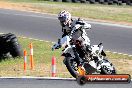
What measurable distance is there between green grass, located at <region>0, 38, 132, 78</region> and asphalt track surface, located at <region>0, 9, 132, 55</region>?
1.85m

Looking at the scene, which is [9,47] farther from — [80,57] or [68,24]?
[68,24]

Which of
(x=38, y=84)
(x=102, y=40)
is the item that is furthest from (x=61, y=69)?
(x=102, y=40)

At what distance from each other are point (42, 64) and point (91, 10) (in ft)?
59.6

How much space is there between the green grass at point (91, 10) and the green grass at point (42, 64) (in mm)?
11156

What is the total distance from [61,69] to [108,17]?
1669 centimetres

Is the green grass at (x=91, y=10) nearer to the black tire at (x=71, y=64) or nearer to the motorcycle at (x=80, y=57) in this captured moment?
the motorcycle at (x=80, y=57)

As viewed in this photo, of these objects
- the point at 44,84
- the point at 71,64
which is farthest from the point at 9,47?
the point at 71,64

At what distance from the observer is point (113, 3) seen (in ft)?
140

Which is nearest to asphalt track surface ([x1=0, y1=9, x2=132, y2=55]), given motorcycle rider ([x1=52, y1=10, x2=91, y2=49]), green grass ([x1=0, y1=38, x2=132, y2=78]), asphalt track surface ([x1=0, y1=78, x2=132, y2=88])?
green grass ([x1=0, y1=38, x2=132, y2=78])

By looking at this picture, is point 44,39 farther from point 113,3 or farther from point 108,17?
point 113,3

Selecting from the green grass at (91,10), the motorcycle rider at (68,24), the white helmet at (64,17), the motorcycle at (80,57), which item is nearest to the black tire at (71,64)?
the motorcycle at (80,57)

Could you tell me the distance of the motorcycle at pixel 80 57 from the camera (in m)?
13.1

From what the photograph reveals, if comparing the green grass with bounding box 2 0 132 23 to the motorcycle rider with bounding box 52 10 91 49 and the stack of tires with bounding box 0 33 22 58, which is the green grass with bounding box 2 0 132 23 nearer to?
the stack of tires with bounding box 0 33 22 58

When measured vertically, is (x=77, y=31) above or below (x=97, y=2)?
above
